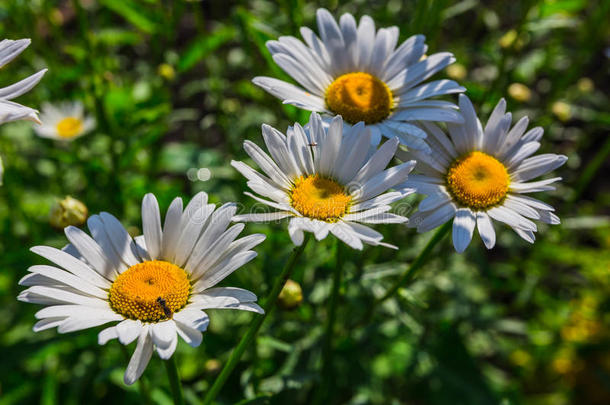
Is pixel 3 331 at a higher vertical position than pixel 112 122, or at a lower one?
lower

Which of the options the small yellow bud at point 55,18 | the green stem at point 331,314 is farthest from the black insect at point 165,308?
the small yellow bud at point 55,18

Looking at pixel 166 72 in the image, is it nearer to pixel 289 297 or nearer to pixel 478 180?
pixel 289 297

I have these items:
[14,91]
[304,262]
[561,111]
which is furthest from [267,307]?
[561,111]

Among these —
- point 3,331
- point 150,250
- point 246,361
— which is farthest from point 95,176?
point 150,250

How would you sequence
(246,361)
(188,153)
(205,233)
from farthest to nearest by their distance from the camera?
(188,153)
(246,361)
(205,233)

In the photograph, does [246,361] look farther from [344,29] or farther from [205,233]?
[344,29]
